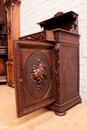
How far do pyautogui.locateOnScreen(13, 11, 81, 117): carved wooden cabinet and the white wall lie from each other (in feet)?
0.27

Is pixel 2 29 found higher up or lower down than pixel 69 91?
higher up

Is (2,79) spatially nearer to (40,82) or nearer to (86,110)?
(40,82)

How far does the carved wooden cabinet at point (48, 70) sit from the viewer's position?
1083mm

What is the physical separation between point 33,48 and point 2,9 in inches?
91.7

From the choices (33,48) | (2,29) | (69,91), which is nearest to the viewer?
(33,48)

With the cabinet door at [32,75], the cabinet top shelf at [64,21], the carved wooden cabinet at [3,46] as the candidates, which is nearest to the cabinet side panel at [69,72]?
the cabinet door at [32,75]

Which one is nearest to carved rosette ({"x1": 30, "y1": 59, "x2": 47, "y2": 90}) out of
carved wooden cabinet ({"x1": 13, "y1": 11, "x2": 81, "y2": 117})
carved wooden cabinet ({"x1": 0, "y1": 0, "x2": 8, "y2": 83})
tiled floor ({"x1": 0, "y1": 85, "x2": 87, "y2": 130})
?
carved wooden cabinet ({"x1": 13, "y1": 11, "x2": 81, "y2": 117})

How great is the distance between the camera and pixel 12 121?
47.2 inches

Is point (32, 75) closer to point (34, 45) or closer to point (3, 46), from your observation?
point (34, 45)

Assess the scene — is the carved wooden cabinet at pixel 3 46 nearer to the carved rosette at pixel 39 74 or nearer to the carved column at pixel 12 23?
the carved column at pixel 12 23

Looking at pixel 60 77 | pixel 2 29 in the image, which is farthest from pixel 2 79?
pixel 60 77

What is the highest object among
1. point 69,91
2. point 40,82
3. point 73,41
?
point 73,41

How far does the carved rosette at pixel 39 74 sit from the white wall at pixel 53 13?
630 mm

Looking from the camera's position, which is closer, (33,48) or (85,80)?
(33,48)
